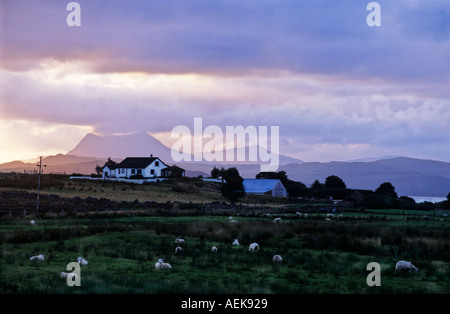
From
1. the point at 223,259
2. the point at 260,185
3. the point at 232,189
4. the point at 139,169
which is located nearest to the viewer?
the point at 223,259

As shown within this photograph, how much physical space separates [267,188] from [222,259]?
126990 millimetres

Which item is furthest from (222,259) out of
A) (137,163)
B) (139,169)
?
(137,163)

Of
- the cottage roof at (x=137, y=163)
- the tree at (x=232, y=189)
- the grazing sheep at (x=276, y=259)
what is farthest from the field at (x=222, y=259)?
the cottage roof at (x=137, y=163)

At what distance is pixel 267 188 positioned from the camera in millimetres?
155375

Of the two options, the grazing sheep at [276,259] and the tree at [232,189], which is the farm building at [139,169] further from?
the grazing sheep at [276,259]

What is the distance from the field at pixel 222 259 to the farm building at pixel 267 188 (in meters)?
107

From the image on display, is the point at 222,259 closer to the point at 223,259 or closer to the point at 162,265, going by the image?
the point at 223,259

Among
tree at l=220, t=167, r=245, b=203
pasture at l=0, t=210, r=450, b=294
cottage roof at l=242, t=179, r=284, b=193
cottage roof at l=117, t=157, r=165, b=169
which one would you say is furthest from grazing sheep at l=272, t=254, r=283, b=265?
cottage roof at l=242, t=179, r=284, b=193

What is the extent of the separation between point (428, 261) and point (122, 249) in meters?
17.2

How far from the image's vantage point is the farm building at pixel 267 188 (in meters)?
154

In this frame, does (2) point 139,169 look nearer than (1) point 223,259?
No

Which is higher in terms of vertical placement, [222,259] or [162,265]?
[162,265]

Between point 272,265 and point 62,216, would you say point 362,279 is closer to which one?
point 272,265

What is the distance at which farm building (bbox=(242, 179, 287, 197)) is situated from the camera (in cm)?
15375
